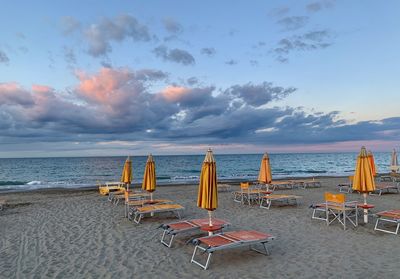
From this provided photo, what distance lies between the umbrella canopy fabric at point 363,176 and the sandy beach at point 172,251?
3.56 feet


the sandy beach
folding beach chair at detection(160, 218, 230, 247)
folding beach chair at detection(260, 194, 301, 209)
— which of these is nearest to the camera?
the sandy beach

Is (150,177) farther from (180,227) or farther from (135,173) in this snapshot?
(135,173)

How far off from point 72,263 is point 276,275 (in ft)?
13.1

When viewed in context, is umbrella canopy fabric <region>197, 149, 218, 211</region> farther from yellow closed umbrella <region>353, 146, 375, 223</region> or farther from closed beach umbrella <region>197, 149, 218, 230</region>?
yellow closed umbrella <region>353, 146, 375, 223</region>

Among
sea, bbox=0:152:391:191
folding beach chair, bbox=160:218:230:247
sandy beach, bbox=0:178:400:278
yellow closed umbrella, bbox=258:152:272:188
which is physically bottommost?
sea, bbox=0:152:391:191

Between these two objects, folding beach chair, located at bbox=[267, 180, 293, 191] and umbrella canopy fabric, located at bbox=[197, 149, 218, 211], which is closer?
umbrella canopy fabric, located at bbox=[197, 149, 218, 211]

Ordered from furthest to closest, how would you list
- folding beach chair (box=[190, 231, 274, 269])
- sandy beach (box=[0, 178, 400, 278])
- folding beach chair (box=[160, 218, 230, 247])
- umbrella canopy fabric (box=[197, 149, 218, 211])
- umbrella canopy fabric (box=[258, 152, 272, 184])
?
1. umbrella canopy fabric (box=[258, 152, 272, 184])
2. folding beach chair (box=[160, 218, 230, 247])
3. umbrella canopy fabric (box=[197, 149, 218, 211])
4. folding beach chair (box=[190, 231, 274, 269])
5. sandy beach (box=[0, 178, 400, 278])

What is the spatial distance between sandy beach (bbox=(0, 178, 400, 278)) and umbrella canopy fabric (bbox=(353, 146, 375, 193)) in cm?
109

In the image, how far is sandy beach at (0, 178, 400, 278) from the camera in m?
5.64

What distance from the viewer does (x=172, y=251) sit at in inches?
271

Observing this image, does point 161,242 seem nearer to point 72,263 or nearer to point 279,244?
point 72,263

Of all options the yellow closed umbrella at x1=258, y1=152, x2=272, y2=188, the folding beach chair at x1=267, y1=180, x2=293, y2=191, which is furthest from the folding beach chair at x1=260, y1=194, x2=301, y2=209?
the folding beach chair at x1=267, y1=180, x2=293, y2=191

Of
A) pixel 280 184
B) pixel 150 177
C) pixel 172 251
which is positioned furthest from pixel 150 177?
pixel 280 184

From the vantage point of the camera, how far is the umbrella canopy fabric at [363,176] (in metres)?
8.91
